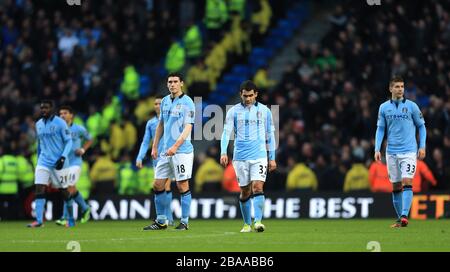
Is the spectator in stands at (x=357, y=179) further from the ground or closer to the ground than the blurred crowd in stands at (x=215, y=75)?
closer to the ground

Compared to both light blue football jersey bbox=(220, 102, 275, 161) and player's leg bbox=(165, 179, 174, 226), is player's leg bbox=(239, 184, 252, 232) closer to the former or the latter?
light blue football jersey bbox=(220, 102, 275, 161)

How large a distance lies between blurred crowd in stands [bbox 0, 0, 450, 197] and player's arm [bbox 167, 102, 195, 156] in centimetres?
860

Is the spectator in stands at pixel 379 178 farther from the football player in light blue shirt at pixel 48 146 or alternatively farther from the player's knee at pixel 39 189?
the player's knee at pixel 39 189

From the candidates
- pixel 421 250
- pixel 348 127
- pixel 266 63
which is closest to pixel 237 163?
pixel 421 250

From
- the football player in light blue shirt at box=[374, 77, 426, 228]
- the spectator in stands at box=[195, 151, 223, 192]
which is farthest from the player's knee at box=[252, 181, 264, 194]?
the spectator in stands at box=[195, 151, 223, 192]

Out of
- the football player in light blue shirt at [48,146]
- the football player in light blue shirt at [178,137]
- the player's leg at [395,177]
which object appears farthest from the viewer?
the football player in light blue shirt at [48,146]

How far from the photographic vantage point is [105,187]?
29812 millimetres

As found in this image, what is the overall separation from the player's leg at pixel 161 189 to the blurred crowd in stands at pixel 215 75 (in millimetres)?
8225

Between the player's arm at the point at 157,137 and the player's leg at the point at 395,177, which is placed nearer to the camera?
the player's arm at the point at 157,137

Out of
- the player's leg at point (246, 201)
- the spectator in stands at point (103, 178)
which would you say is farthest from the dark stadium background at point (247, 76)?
the player's leg at point (246, 201)

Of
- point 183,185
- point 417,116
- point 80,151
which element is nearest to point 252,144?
point 183,185

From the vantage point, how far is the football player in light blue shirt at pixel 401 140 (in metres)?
19.9
